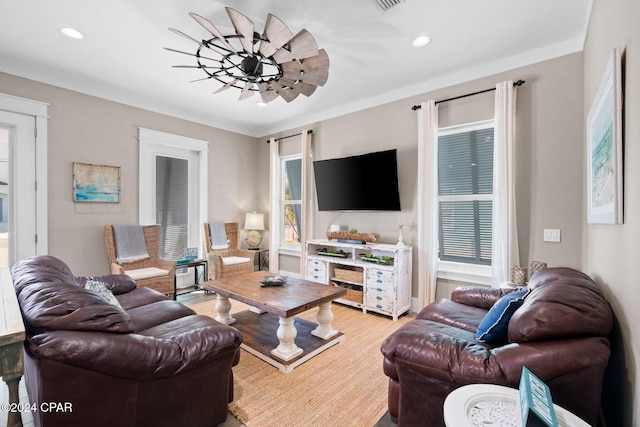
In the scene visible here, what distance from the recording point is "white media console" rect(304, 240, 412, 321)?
3.49 m

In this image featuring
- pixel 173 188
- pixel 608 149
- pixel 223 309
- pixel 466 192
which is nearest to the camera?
pixel 608 149

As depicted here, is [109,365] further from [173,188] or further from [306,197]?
[173,188]

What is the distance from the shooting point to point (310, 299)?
2607 mm

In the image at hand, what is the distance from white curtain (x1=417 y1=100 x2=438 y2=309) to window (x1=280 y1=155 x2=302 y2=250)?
235 cm

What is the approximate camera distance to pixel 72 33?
2.71m

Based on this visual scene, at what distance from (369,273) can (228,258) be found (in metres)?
2.35

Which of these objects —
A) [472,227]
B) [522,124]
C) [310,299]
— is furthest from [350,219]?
[522,124]

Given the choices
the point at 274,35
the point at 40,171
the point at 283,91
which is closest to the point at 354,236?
the point at 283,91

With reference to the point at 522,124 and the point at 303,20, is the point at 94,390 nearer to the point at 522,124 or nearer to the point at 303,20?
the point at 303,20

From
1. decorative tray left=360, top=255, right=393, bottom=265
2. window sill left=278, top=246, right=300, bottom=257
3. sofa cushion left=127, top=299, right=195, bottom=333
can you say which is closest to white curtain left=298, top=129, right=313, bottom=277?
window sill left=278, top=246, right=300, bottom=257

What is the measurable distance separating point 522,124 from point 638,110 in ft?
6.88

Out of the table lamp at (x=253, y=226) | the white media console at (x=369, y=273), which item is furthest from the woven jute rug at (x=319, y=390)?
the table lamp at (x=253, y=226)

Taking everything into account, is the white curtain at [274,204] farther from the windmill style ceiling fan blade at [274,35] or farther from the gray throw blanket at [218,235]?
the windmill style ceiling fan blade at [274,35]

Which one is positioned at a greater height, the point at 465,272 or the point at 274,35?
the point at 274,35
